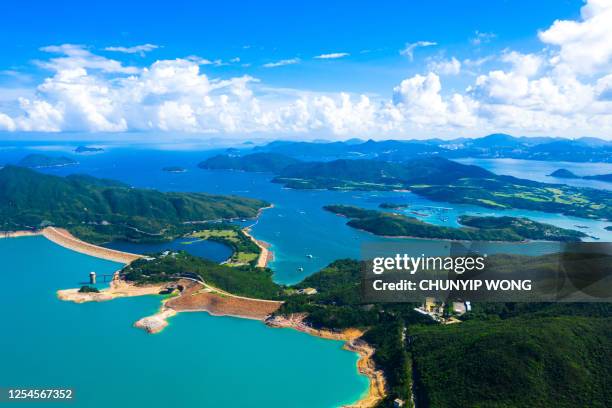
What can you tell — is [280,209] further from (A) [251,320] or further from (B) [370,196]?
(A) [251,320]

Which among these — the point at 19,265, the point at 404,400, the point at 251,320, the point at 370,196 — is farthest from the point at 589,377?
the point at 370,196

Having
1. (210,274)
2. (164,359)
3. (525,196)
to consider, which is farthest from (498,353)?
(525,196)

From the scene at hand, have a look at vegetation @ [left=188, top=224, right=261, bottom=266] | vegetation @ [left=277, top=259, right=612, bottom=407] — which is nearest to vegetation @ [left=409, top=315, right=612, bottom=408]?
vegetation @ [left=277, top=259, right=612, bottom=407]

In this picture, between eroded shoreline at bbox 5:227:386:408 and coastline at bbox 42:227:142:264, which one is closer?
eroded shoreline at bbox 5:227:386:408

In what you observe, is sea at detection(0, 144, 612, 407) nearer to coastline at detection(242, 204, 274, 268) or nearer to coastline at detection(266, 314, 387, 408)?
coastline at detection(266, 314, 387, 408)

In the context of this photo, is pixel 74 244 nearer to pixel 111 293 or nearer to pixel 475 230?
pixel 111 293

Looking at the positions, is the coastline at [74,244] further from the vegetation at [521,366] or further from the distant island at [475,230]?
the vegetation at [521,366]
